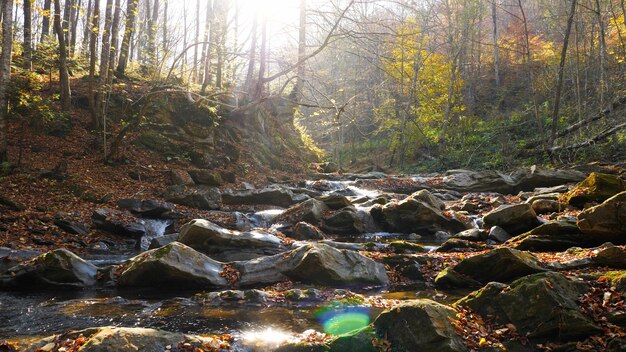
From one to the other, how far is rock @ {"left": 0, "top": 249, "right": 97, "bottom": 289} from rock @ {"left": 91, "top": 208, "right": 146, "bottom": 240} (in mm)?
2988

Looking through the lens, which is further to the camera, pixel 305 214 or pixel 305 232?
pixel 305 214

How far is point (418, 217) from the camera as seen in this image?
445 inches

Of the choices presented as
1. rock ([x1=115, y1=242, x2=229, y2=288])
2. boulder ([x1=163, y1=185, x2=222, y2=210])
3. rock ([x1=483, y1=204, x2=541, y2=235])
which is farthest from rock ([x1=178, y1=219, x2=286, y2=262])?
rock ([x1=483, y1=204, x2=541, y2=235])

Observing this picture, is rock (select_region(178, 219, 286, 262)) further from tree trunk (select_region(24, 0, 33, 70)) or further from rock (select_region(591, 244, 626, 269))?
tree trunk (select_region(24, 0, 33, 70))

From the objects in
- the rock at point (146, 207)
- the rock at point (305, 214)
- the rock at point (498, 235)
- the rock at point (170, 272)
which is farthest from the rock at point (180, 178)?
the rock at point (498, 235)

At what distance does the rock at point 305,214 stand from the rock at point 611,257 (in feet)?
22.4

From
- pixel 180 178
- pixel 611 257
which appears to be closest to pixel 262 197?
pixel 180 178

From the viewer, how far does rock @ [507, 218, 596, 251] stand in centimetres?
773

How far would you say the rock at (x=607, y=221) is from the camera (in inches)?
275

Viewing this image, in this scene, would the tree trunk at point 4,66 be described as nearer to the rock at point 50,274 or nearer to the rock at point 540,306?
the rock at point 50,274

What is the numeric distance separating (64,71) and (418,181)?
14230mm

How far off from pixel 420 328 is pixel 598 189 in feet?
26.6

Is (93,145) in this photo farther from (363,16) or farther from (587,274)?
(587,274)

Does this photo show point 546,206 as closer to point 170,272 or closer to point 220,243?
point 220,243
